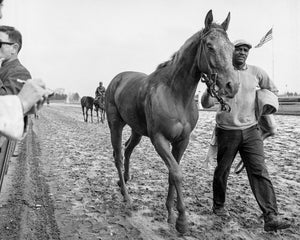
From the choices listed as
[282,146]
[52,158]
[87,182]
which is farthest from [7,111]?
[282,146]

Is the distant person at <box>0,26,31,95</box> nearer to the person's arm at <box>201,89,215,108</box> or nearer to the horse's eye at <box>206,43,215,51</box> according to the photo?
the horse's eye at <box>206,43,215,51</box>

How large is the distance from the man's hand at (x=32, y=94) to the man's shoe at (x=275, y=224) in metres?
2.72

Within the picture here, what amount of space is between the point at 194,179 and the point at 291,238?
2307 mm

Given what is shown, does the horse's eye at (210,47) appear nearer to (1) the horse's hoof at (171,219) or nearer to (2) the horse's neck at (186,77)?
(2) the horse's neck at (186,77)

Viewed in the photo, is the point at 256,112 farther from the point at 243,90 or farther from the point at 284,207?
the point at 284,207

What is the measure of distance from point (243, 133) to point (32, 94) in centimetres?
292

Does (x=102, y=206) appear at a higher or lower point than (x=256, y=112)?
lower

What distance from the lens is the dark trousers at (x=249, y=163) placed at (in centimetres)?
345

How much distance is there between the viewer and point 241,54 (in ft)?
12.0

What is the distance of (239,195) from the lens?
4.46 meters

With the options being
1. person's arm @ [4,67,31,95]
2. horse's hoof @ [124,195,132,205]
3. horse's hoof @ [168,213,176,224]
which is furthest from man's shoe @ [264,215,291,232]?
person's arm @ [4,67,31,95]

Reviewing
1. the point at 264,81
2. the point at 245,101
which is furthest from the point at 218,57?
the point at 264,81

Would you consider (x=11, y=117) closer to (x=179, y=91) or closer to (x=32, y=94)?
(x=32, y=94)

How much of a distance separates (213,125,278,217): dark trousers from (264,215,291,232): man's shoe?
0.32 ft
